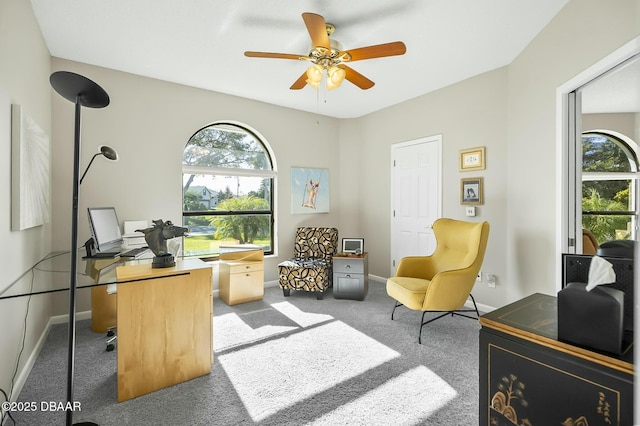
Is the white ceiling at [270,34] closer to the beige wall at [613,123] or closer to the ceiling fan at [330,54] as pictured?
the ceiling fan at [330,54]

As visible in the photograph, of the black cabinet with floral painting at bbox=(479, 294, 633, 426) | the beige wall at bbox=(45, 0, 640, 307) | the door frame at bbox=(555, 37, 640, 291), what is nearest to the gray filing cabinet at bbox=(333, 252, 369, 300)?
the beige wall at bbox=(45, 0, 640, 307)

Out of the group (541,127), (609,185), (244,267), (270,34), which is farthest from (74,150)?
(541,127)

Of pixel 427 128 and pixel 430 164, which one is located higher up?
pixel 427 128

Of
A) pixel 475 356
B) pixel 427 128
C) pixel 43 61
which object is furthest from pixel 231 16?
pixel 475 356

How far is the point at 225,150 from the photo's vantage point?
4180 mm

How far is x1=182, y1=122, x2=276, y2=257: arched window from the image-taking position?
13.0ft

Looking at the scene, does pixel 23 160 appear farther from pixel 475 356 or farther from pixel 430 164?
pixel 430 164

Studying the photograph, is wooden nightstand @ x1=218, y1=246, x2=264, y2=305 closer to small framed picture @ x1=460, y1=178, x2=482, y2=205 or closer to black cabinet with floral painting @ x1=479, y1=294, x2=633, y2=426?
small framed picture @ x1=460, y1=178, x2=482, y2=205

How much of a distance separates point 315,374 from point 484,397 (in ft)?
4.26

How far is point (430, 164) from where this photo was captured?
396 cm

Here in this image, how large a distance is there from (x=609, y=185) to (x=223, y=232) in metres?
3.97

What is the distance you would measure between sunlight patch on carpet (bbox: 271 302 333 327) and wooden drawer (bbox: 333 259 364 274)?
722mm

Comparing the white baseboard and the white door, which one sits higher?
the white door

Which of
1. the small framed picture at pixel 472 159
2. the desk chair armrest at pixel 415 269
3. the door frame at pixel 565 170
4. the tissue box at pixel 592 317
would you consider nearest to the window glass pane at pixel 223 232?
the desk chair armrest at pixel 415 269
